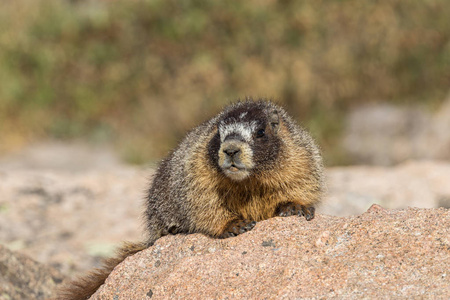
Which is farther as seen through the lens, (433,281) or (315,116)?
(315,116)

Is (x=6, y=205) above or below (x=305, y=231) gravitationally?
above

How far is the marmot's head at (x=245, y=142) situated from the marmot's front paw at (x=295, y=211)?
0.37 m

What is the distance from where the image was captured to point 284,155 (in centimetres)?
559

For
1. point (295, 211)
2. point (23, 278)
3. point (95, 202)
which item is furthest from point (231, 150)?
point (95, 202)

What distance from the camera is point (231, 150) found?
517 centimetres

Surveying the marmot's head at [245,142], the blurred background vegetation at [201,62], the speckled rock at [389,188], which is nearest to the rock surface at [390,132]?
the blurred background vegetation at [201,62]

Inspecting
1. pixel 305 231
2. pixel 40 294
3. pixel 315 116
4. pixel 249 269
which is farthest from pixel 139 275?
pixel 315 116

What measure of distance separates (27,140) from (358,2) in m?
9.78

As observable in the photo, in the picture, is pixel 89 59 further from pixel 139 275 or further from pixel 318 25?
pixel 139 275

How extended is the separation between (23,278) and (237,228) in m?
2.81

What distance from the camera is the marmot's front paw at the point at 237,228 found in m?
5.19

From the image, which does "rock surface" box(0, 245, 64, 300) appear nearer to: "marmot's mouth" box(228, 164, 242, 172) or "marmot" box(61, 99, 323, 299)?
"marmot" box(61, 99, 323, 299)

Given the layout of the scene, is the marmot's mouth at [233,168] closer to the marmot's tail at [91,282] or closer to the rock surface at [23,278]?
the marmot's tail at [91,282]

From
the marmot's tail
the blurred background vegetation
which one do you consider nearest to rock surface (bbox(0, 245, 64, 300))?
the marmot's tail
